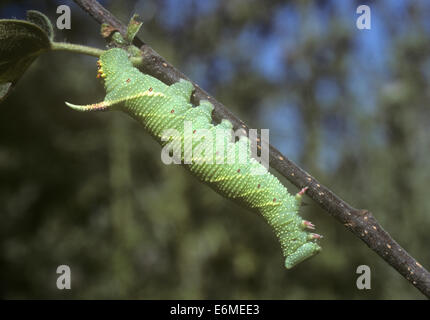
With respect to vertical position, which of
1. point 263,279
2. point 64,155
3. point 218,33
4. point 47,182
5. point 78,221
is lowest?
point 263,279

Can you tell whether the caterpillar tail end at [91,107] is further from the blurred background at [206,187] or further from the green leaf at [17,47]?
the blurred background at [206,187]

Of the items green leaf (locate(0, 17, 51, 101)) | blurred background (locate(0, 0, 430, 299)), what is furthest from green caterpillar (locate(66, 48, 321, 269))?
blurred background (locate(0, 0, 430, 299))

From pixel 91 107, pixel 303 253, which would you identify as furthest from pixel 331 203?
pixel 91 107

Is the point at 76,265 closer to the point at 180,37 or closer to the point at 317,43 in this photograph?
the point at 180,37

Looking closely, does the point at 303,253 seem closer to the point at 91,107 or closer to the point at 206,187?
the point at 91,107

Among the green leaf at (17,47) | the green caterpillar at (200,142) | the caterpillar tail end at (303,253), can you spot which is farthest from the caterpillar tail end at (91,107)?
the caterpillar tail end at (303,253)

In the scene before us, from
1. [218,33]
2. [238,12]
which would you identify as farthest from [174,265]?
[238,12]
